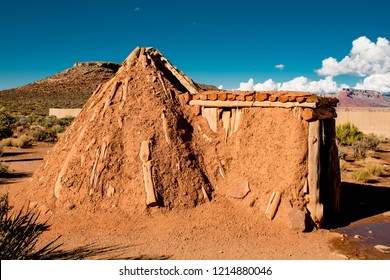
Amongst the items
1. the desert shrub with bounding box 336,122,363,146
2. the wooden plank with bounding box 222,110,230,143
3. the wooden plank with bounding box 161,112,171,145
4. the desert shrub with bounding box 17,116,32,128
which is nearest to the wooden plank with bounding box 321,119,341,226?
the wooden plank with bounding box 222,110,230,143

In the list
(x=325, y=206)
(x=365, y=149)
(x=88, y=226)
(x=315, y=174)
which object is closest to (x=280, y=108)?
(x=315, y=174)

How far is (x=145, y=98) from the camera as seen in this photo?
27.6 ft

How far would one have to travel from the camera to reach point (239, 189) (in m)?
7.62

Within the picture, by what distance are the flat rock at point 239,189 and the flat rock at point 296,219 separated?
2.97 ft

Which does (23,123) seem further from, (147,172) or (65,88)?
(65,88)

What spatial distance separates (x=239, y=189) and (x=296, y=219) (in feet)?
3.90

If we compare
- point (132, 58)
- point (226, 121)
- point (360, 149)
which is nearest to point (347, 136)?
point (360, 149)

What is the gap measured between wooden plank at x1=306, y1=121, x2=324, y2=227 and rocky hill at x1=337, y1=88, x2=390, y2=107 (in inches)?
4685

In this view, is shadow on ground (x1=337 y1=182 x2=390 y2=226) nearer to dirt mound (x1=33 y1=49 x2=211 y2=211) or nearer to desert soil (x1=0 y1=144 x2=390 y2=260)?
desert soil (x1=0 y1=144 x2=390 y2=260)

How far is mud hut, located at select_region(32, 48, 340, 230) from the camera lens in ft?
23.9

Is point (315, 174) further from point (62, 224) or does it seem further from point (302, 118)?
point (62, 224)

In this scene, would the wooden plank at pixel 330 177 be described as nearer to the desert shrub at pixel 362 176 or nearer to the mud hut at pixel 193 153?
the mud hut at pixel 193 153

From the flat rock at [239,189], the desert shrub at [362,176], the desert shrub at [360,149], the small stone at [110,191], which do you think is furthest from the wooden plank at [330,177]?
the desert shrub at [360,149]

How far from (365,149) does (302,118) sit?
41.8 ft
